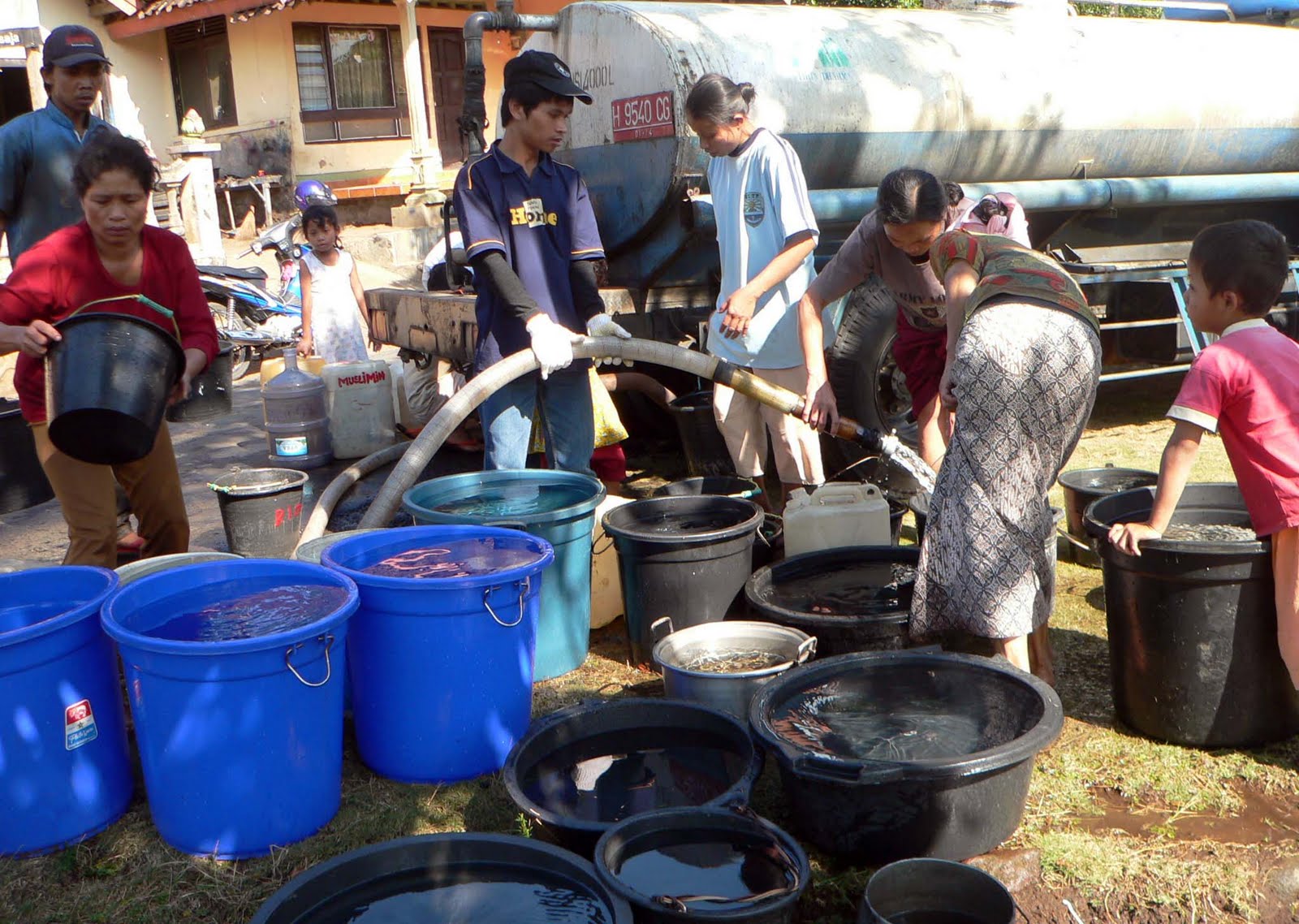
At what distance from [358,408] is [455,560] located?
3027mm

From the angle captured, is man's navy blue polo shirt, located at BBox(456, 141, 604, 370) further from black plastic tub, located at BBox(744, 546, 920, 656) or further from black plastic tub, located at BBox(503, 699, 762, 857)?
black plastic tub, located at BBox(503, 699, 762, 857)

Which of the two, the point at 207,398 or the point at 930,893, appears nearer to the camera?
the point at 930,893

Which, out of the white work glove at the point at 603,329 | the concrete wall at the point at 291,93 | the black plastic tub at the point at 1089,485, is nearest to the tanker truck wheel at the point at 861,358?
the black plastic tub at the point at 1089,485

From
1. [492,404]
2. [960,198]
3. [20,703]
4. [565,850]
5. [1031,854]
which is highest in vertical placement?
[960,198]

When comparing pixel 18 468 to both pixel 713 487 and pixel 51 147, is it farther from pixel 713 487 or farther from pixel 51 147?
pixel 713 487

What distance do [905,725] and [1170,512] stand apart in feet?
3.12

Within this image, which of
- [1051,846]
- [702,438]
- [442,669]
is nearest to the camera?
[1051,846]

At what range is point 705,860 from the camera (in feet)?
8.49

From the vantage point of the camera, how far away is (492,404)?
4367 millimetres

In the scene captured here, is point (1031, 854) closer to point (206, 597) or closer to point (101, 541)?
point (206, 597)

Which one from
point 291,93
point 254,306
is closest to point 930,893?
point 254,306

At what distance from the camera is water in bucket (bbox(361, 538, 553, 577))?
323 centimetres

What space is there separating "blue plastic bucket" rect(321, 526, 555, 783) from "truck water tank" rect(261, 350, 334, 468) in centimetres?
286

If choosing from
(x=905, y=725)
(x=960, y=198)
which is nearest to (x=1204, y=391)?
(x=905, y=725)
